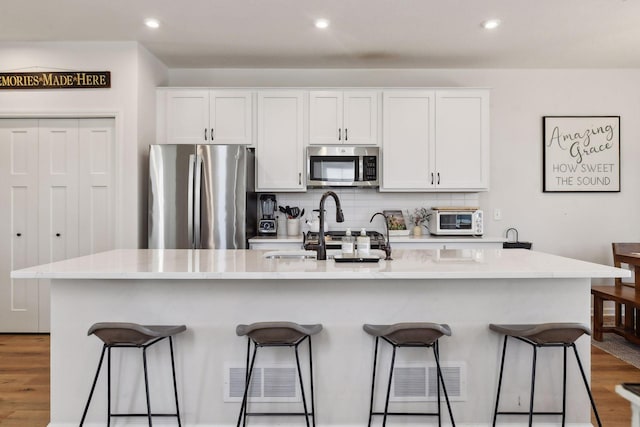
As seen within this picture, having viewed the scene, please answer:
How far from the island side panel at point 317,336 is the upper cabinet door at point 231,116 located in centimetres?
234

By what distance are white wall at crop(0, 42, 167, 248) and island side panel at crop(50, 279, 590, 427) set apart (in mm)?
1785

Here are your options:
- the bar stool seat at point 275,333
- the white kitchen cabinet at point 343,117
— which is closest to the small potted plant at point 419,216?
the white kitchen cabinet at point 343,117

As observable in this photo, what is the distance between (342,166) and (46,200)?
2807 mm

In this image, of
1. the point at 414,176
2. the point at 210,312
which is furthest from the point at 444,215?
the point at 210,312

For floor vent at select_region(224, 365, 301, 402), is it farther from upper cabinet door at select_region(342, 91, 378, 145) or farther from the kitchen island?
upper cabinet door at select_region(342, 91, 378, 145)

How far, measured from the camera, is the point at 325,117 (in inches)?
173

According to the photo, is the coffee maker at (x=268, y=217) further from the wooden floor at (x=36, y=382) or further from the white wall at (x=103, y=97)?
the wooden floor at (x=36, y=382)

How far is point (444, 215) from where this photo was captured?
439 centimetres

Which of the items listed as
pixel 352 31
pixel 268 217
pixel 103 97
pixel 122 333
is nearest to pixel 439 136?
pixel 352 31

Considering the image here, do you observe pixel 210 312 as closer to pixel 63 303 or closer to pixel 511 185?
pixel 63 303

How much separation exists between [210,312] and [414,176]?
107 inches

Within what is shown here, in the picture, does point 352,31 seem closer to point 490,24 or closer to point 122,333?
point 490,24

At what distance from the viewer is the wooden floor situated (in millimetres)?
2549

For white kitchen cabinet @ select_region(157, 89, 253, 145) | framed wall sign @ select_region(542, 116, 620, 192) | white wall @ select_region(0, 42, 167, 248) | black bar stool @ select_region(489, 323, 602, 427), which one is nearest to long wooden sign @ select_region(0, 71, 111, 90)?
white wall @ select_region(0, 42, 167, 248)
